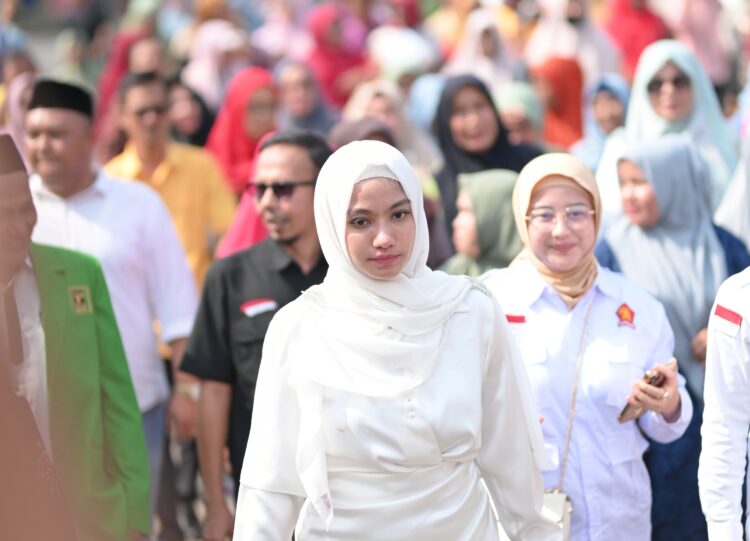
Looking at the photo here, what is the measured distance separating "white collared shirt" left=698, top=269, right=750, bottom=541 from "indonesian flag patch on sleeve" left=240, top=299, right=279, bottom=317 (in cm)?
192

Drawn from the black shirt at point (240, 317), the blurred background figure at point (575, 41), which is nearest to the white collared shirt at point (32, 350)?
the black shirt at point (240, 317)

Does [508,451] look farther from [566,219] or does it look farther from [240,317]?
[240,317]

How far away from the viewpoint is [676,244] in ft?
23.1

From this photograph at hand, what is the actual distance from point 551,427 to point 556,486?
0.66 feet

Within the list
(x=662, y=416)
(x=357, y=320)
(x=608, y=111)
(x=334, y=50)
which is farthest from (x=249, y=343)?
(x=334, y=50)

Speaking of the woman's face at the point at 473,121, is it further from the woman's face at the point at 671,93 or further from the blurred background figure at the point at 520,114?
the blurred background figure at the point at 520,114

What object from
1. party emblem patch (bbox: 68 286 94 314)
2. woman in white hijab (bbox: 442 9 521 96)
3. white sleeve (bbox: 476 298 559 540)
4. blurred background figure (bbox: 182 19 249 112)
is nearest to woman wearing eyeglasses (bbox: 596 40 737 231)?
party emblem patch (bbox: 68 286 94 314)

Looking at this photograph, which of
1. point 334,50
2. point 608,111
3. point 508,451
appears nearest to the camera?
point 508,451

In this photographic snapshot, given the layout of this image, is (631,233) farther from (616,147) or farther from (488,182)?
(616,147)

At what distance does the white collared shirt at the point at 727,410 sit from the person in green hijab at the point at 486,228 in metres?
2.16

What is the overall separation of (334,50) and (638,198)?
29.8ft

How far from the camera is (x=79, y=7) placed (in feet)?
71.4

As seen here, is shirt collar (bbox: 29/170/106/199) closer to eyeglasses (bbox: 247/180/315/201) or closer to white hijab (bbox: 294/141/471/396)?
eyeglasses (bbox: 247/180/315/201)

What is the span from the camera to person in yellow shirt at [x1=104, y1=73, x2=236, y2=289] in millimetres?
9148
